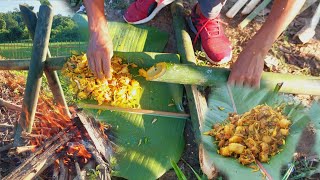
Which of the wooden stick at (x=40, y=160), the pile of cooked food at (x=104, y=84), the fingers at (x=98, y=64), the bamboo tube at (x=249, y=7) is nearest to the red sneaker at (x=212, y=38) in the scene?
the bamboo tube at (x=249, y=7)

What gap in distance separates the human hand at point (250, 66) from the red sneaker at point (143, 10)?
4.23 ft

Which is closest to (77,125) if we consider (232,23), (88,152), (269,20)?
(88,152)

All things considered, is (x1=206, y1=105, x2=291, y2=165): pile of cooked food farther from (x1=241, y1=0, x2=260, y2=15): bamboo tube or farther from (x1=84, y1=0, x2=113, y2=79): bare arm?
(x1=241, y1=0, x2=260, y2=15): bamboo tube

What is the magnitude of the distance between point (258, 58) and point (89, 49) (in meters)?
1.03

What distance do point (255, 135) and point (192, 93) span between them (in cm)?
63

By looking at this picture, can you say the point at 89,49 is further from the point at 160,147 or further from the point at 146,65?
the point at 160,147

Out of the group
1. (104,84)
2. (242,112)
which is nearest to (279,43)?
(242,112)

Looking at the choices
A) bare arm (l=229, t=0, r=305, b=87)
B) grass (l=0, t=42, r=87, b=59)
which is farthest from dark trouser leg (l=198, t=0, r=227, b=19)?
grass (l=0, t=42, r=87, b=59)

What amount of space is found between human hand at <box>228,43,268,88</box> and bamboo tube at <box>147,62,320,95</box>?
16 cm

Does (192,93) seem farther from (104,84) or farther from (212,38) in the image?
(212,38)

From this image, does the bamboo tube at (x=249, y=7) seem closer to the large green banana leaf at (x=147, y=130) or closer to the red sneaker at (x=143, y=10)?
the red sneaker at (x=143, y=10)

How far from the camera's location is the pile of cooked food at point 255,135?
2.41 metres

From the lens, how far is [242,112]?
260cm

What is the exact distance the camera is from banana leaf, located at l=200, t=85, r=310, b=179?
238 cm
